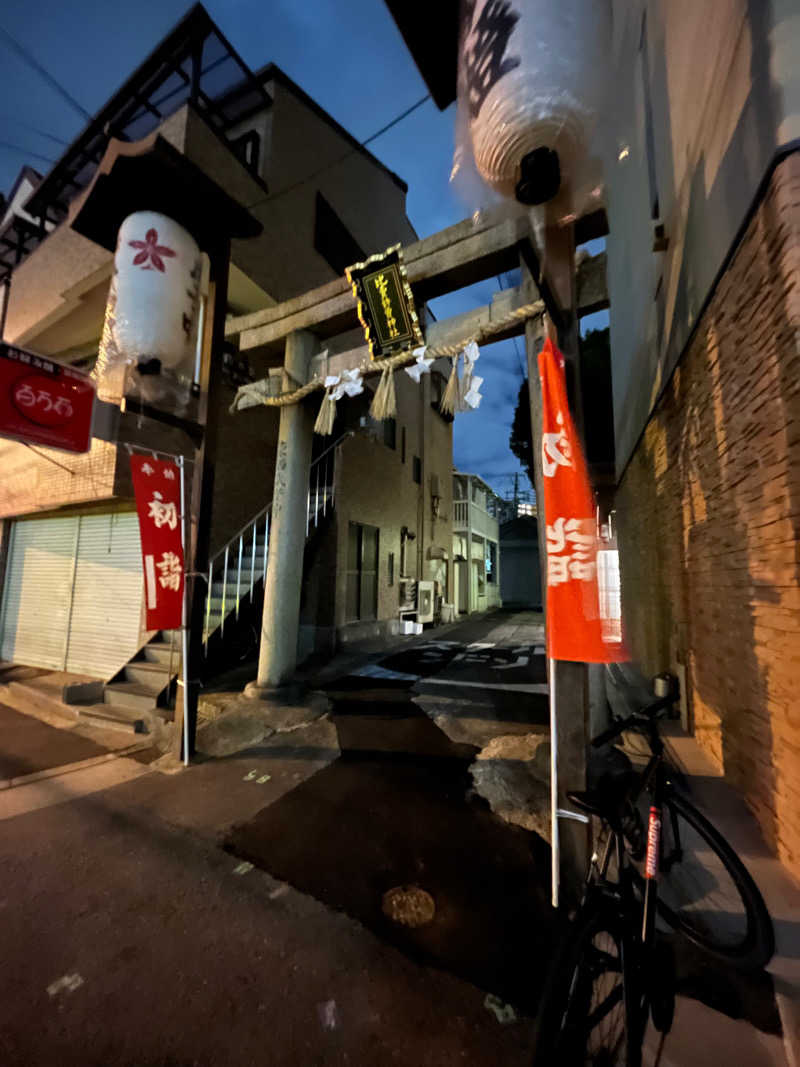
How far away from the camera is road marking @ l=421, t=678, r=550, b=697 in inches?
298

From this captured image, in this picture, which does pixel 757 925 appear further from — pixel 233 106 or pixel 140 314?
pixel 233 106

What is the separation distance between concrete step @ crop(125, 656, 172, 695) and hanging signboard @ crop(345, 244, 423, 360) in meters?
5.82

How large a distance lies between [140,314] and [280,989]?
234 inches

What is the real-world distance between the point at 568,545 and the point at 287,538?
550cm

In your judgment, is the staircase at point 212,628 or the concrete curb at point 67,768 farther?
the staircase at point 212,628

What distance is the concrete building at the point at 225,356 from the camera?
8.30 meters

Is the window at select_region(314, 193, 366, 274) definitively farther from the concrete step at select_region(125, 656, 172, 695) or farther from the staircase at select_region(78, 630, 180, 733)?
the concrete step at select_region(125, 656, 172, 695)

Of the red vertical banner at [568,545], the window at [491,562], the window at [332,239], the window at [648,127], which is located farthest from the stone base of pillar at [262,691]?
the window at [491,562]

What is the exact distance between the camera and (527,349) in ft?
15.3

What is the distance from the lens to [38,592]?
389 inches

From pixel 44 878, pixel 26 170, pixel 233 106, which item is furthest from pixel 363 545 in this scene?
pixel 26 170

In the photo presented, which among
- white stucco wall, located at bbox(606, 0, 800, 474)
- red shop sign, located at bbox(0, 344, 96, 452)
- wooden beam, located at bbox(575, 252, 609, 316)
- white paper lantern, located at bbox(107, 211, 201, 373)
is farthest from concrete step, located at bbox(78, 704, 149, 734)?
wooden beam, located at bbox(575, 252, 609, 316)

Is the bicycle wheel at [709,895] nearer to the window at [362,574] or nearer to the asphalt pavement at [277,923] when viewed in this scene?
the asphalt pavement at [277,923]

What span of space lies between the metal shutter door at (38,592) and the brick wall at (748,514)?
11.2 metres
